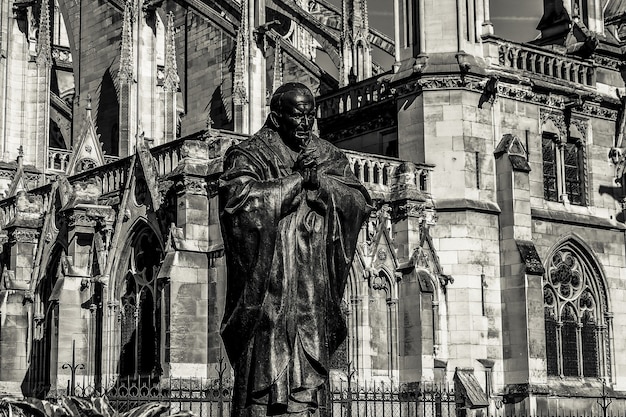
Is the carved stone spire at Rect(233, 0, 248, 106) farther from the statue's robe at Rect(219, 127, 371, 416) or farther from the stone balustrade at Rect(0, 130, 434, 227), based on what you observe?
the statue's robe at Rect(219, 127, 371, 416)

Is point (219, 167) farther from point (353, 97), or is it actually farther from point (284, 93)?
point (284, 93)

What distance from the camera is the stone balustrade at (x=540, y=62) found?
29331mm

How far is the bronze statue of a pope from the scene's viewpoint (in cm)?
782

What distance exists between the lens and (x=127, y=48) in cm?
3488

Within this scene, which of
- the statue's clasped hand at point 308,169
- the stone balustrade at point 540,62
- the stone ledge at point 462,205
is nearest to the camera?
the statue's clasped hand at point 308,169

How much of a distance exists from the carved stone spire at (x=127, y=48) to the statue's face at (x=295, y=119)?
1053 inches

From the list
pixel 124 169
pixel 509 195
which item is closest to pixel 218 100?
pixel 124 169

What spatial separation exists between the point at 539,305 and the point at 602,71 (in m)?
7.40

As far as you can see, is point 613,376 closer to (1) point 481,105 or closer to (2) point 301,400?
(1) point 481,105

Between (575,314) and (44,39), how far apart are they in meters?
17.4

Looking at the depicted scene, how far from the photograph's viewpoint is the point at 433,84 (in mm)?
28297

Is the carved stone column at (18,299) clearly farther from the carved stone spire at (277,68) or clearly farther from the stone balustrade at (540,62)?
the stone balustrade at (540,62)

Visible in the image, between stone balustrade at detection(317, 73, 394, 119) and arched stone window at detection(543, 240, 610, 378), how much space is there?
577 cm

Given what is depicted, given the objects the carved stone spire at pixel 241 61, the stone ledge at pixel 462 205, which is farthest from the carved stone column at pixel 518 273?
the carved stone spire at pixel 241 61
